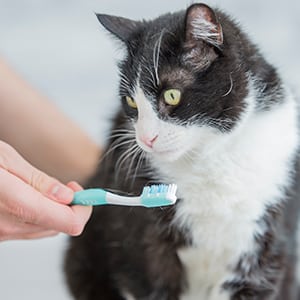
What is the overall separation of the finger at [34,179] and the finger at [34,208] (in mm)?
17

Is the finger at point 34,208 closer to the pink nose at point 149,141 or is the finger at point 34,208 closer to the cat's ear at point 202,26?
the pink nose at point 149,141

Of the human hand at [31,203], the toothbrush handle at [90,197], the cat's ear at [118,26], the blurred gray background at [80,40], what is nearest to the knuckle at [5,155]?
the human hand at [31,203]

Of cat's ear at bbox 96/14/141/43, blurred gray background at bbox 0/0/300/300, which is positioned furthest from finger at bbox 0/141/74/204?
blurred gray background at bbox 0/0/300/300

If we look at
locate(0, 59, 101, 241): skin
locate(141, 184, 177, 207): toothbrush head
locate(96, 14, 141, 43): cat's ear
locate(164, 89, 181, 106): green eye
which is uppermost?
locate(96, 14, 141, 43): cat's ear

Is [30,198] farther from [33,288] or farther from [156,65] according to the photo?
[33,288]

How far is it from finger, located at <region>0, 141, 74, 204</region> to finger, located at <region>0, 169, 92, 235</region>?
2 cm

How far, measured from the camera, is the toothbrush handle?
3.33ft

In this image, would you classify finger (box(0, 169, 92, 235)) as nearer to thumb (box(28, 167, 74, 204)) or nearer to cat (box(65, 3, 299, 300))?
thumb (box(28, 167, 74, 204))

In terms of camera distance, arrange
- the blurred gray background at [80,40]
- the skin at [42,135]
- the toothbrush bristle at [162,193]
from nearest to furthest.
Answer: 1. the toothbrush bristle at [162,193]
2. the skin at [42,135]
3. the blurred gray background at [80,40]

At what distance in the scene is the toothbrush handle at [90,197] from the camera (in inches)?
40.0

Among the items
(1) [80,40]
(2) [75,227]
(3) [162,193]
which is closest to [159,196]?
(3) [162,193]

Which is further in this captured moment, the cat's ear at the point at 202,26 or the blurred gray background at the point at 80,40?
the blurred gray background at the point at 80,40

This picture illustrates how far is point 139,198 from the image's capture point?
0.99 meters

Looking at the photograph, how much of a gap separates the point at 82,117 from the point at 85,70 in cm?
14
